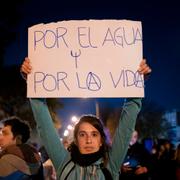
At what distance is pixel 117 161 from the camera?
400 centimetres

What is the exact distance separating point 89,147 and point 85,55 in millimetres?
795

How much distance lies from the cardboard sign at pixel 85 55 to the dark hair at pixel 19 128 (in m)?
1.17

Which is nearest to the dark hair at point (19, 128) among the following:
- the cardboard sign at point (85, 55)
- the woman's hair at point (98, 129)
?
the cardboard sign at point (85, 55)

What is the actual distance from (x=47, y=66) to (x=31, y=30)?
0.32m

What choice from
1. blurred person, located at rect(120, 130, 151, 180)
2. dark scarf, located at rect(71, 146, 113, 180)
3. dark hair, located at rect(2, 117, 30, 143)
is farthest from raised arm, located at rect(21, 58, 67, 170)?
blurred person, located at rect(120, 130, 151, 180)

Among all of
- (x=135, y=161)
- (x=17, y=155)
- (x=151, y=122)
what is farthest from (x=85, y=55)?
(x=151, y=122)

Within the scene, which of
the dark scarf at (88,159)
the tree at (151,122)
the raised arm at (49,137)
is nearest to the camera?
the dark scarf at (88,159)

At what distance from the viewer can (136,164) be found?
8.38 m

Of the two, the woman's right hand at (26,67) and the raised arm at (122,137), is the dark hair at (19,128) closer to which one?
the woman's right hand at (26,67)

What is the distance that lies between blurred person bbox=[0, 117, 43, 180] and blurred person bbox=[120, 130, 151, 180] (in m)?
3.17

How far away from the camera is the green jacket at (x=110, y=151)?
392 centimetres

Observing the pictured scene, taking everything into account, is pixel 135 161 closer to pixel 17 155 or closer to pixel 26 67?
pixel 17 155

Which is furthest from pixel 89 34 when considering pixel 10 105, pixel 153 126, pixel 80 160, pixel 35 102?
pixel 153 126

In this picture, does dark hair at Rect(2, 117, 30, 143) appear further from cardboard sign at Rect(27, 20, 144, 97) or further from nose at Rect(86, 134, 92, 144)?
nose at Rect(86, 134, 92, 144)
